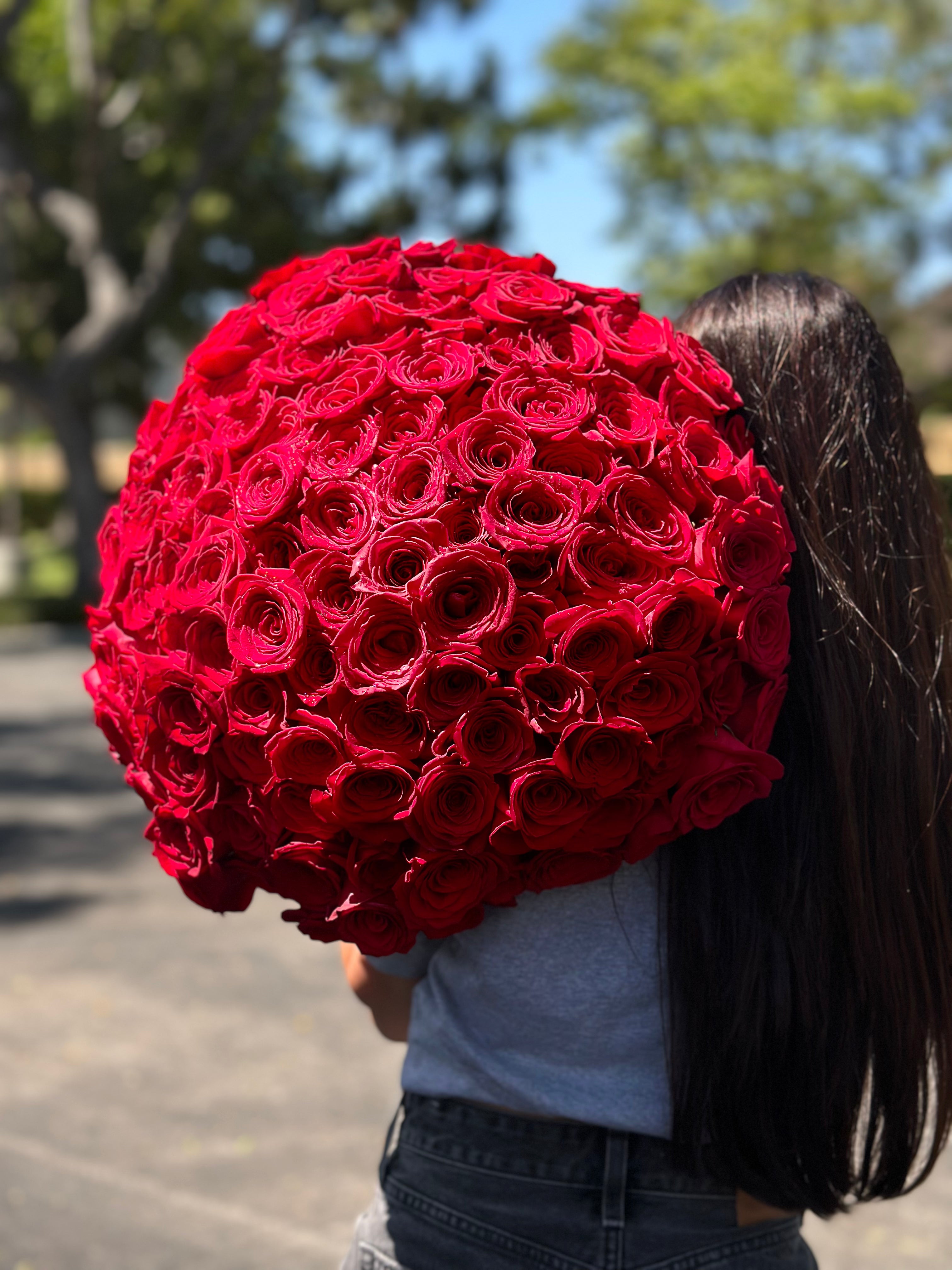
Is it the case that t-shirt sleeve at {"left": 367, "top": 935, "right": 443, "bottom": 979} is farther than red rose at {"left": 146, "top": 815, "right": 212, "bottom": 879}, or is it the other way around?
t-shirt sleeve at {"left": 367, "top": 935, "right": 443, "bottom": 979}

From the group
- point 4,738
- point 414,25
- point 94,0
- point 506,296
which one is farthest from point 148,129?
point 506,296

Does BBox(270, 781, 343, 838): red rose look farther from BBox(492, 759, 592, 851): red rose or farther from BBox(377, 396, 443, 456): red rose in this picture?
BBox(377, 396, 443, 456): red rose

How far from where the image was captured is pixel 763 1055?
4.43 feet

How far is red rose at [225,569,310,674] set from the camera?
1.27 meters

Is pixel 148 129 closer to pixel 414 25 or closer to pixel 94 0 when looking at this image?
pixel 94 0

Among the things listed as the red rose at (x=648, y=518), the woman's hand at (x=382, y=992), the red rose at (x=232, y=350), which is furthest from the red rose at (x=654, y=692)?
the red rose at (x=232, y=350)

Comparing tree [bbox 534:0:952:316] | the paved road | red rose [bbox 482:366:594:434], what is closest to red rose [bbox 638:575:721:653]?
red rose [bbox 482:366:594:434]

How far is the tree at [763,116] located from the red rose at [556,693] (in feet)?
73.9

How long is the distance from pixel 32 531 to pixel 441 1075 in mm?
34881

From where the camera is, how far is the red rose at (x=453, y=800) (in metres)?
1.23

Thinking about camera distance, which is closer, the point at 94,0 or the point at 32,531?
the point at 94,0

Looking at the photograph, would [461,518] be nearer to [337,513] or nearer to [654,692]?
[337,513]

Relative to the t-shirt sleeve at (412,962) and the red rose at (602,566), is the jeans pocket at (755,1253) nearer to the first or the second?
the t-shirt sleeve at (412,962)

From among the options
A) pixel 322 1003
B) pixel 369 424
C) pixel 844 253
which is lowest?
pixel 322 1003
